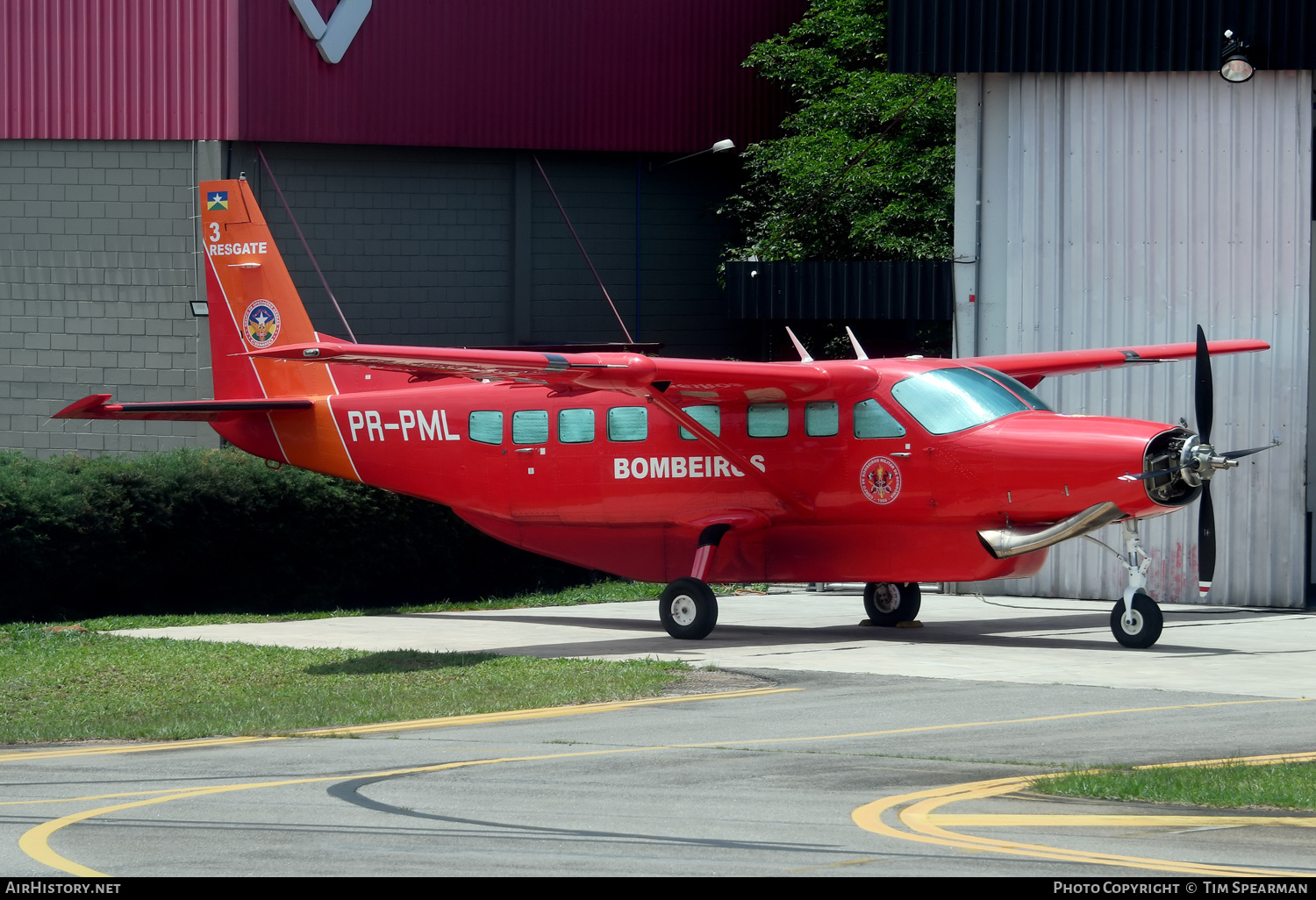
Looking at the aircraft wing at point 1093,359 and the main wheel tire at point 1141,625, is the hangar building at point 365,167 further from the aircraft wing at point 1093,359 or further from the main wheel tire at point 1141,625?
the main wheel tire at point 1141,625

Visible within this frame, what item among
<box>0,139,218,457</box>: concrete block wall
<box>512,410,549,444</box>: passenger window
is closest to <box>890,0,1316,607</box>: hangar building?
<box>512,410,549,444</box>: passenger window

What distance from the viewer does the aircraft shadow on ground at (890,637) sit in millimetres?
16109

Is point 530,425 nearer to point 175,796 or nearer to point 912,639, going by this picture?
point 912,639

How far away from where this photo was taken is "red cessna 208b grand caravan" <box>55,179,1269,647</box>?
51.5ft

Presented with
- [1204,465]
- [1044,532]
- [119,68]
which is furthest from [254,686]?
[119,68]

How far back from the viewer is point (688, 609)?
1691cm

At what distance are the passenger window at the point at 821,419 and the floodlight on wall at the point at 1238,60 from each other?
22.4 ft

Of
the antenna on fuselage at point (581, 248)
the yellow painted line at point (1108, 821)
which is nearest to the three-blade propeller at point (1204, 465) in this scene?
the yellow painted line at point (1108, 821)

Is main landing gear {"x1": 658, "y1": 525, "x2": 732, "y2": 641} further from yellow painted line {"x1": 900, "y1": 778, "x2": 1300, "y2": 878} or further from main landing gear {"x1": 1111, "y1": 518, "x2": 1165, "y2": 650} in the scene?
yellow painted line {"x1": 900, "y1": 778, "x2": 1300, "y2": 878}

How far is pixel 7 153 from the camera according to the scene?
24.0m

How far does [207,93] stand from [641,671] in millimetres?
13175
